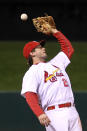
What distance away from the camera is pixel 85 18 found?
22125 mm

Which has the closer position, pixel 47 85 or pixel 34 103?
pixel 34 103

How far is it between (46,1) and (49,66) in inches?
708

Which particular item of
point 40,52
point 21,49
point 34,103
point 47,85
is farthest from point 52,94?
point 21,49

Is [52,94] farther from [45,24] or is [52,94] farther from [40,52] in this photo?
[45,24]

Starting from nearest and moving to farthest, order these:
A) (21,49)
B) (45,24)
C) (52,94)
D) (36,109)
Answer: (36,109)
(52,94)
(45,24)
(21,49)

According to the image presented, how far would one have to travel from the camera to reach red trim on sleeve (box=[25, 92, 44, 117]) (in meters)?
4.66

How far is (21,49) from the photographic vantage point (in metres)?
16.4

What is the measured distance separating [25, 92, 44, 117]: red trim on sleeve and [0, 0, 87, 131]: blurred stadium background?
2.45 metres

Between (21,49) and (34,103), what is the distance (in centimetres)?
1172

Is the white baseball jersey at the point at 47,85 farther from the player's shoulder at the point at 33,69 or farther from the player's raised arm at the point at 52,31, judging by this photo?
the player's raised arm at the point at 52,31

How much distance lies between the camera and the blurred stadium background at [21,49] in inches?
284

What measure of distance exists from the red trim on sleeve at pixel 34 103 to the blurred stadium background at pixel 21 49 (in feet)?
8.03

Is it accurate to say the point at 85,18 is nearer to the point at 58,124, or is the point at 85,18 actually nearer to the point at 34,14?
the point at 34,14

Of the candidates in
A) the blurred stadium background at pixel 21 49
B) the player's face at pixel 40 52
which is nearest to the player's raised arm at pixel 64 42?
the player's face at pixel 40 52
